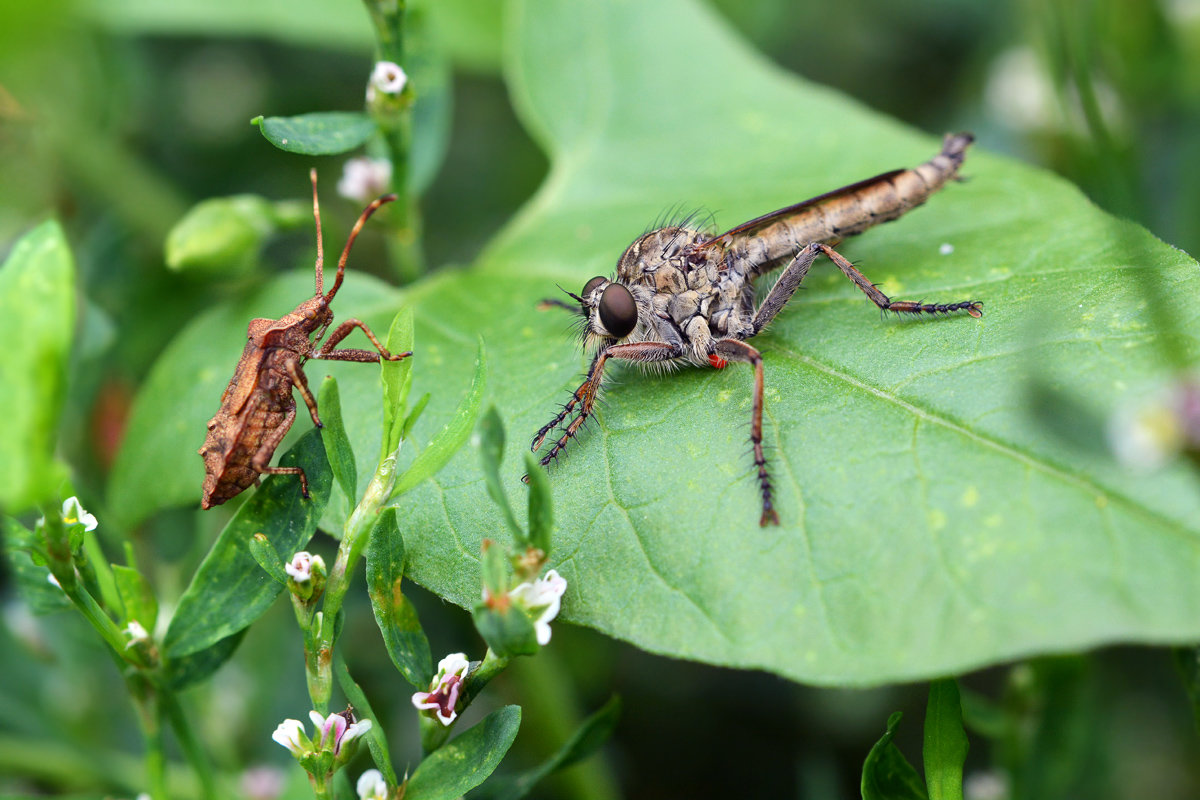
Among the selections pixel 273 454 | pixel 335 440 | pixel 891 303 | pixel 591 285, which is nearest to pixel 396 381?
pixel 335 440

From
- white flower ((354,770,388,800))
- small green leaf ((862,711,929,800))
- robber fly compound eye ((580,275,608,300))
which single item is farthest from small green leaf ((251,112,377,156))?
small green leaf ((862,711,929,800))

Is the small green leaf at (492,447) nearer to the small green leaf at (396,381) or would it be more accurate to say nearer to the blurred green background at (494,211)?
the small green leaf at (396,381)

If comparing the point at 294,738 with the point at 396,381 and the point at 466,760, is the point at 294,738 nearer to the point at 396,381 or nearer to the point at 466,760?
the point at 466,760

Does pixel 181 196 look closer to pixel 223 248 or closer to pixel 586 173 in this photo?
pixel 223 248

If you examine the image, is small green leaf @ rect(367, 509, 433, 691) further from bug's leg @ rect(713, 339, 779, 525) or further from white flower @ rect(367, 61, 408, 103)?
white flower @ rect(367, 61, 408, 103)

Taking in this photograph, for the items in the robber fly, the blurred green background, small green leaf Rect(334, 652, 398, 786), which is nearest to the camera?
small green leaf Rect(334, 652, 398, 786)

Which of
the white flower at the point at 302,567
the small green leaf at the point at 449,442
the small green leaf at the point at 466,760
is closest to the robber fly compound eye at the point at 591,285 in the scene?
the small green leaf at the point at 449,442
